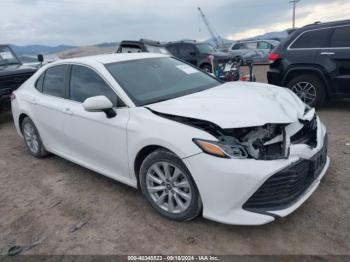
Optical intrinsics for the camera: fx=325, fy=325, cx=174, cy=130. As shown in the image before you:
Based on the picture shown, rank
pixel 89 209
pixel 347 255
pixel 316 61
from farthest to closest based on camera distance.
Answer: pixel 316 61, pixel 89 209, pixel 347 255

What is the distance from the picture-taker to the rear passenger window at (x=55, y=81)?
4.39 meters

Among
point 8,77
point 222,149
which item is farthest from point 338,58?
point 8,77

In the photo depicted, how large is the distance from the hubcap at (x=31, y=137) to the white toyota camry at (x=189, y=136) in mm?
826

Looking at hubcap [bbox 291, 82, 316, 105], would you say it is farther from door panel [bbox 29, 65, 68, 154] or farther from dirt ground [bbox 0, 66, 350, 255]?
door panel [bbox 29, 65, 68, 154]

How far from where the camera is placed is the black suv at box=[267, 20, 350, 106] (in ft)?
20.7

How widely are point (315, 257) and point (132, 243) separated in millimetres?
1567

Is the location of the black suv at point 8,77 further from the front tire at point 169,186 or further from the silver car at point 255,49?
the silver car at point 255,49

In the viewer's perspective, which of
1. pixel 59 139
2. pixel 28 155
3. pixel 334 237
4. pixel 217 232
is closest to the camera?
pixel 334 237

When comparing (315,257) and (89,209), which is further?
(89,209)

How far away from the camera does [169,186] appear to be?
3.18m

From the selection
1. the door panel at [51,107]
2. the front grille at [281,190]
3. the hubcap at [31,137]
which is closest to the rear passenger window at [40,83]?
the door panel at [51,107]

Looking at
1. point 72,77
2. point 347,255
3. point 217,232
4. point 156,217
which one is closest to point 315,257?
point 347,255

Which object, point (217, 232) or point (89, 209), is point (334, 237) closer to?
point (217, 232)

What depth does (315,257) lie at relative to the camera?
8.63ft
